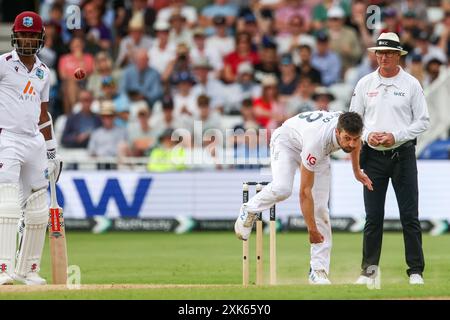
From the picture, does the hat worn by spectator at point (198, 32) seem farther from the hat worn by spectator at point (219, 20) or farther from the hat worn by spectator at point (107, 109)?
the hat worn by spectator at point (107, 109)

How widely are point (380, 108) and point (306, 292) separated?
8.74 ft

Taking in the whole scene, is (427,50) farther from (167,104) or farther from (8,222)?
(8,222)

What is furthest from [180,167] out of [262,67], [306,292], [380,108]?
[306,292]

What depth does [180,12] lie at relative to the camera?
25.6 m

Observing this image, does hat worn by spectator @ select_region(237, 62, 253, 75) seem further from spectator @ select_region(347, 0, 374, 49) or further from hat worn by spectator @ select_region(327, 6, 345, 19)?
spectator @ select_region(347, 0, 374, 49)

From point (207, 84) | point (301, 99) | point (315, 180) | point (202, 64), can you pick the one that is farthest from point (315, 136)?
point (202, 64)

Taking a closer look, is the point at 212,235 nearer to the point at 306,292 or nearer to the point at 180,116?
the point at 180,116

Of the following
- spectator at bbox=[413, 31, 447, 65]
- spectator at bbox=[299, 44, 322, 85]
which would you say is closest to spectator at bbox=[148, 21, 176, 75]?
spectator at bbox=[299, 44, 322, 85]

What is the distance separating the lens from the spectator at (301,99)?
75.0 ft

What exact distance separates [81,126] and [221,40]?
12.4 feet

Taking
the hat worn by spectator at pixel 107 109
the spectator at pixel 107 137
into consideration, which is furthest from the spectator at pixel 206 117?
the hat worn by spectator at pixel 107 109

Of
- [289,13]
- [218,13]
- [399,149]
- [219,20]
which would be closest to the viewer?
[399,149]

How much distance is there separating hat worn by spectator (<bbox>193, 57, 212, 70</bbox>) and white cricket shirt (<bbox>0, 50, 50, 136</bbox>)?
12.1 m

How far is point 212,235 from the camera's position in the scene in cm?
2064
